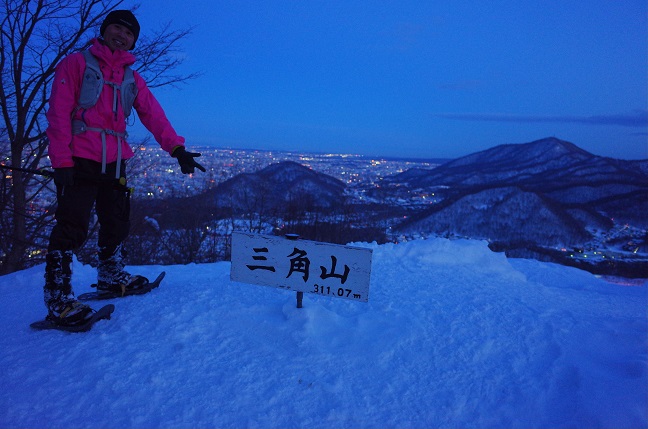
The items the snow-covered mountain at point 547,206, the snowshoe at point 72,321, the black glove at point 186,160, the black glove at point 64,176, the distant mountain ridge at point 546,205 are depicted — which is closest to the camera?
the black glove at point 64,176

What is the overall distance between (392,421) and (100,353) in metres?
1.83

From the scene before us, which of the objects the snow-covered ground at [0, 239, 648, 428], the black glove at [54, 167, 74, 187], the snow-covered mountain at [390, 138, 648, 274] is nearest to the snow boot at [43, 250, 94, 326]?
the snow-covered ground at [0, 239, 648, 428]

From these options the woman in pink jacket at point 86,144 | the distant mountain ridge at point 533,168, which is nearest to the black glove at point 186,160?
the woman in pink jacket at point 86,144

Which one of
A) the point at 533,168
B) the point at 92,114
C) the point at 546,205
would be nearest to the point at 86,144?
the point at 92,114

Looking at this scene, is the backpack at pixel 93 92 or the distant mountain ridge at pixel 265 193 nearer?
the backpack at pixel 93 92

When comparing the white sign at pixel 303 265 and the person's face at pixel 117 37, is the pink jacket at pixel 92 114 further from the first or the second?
the white sign at pixel 303 265

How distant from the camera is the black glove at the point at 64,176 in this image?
232 centimetres

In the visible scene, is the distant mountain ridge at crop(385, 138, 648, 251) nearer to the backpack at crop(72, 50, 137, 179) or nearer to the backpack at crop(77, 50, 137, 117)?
the backpack at crop(72, 50, 137, 179)

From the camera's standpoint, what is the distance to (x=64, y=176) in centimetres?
233

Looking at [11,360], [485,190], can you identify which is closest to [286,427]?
[11,360]

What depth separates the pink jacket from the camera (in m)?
2.34

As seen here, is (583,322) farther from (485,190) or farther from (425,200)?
(485,190)

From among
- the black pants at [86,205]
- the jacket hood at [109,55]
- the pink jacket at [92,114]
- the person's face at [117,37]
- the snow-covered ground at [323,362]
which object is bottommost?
the snow-covered ground at [323,362]

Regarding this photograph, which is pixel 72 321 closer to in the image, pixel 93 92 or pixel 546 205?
pixel 93 92
